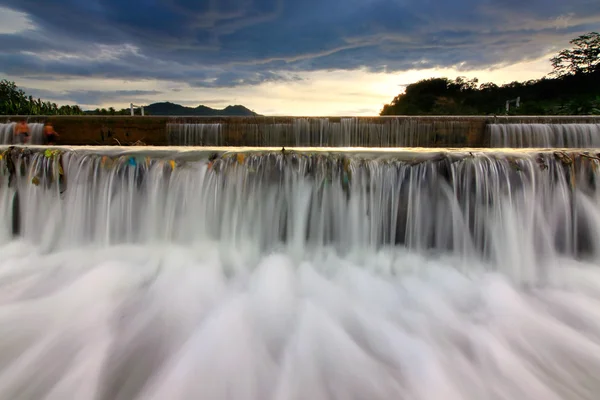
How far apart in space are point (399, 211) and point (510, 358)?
175 centimetres

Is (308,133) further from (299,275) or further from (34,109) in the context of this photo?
(34,109)

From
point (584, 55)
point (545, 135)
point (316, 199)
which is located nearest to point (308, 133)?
point (316, 199)

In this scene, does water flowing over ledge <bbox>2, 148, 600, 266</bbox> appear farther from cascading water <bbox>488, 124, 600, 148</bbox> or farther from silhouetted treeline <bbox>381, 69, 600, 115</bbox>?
silhouetted treeline <bbox>381, 69, 600, 115</bbox>

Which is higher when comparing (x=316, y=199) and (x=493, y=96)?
(x=493, y=96)

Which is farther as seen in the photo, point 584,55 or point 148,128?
point 584,55

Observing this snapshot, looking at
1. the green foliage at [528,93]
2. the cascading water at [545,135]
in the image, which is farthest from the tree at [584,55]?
the cascading water at [545,135]

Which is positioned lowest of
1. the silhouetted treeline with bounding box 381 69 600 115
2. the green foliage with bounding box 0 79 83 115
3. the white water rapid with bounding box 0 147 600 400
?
the white water rapid with bounding box 0 147 600 400

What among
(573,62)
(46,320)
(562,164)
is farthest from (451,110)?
(46,320)

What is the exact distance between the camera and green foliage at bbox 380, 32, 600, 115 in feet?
72.3

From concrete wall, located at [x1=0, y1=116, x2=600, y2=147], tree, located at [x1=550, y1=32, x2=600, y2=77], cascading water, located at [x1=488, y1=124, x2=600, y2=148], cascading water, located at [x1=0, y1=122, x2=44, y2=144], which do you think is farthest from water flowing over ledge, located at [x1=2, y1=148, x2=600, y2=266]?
tree, located at [x1=550, y1=32, x2=600, y2=77]

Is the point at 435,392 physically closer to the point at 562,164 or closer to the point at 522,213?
the point at 522,213

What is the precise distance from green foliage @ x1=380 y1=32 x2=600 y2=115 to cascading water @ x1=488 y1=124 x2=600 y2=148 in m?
7.89

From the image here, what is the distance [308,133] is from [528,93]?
3907 centimetres

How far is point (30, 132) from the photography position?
812 cm
